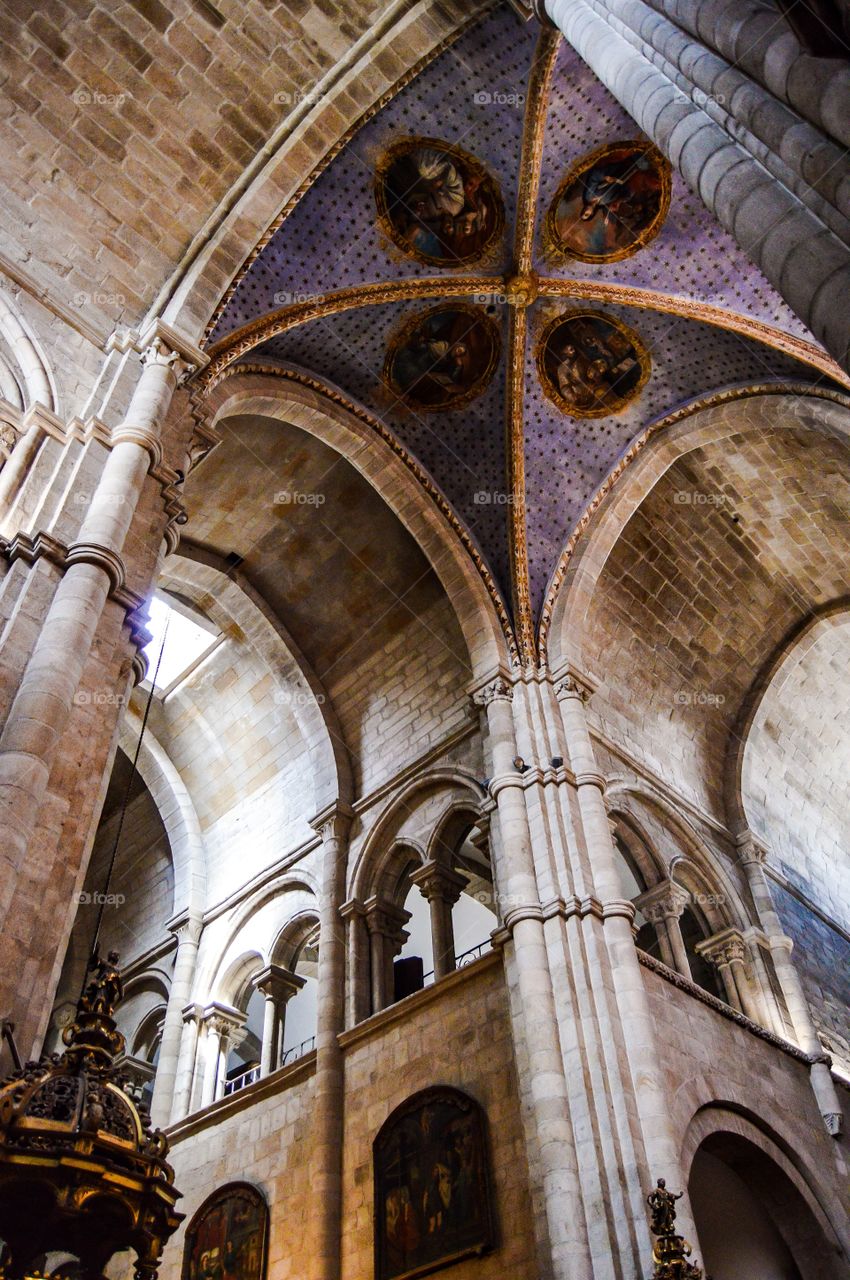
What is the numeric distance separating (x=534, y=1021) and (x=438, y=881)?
8.94 ft

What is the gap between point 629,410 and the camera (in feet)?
41.8

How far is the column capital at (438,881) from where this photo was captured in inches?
453

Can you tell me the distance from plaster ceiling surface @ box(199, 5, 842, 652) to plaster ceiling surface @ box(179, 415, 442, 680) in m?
1.00

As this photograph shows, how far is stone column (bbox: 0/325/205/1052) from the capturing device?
194 inches

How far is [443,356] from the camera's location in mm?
12320

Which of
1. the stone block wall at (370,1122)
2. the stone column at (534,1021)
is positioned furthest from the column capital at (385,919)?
the stone column at (534,1021)

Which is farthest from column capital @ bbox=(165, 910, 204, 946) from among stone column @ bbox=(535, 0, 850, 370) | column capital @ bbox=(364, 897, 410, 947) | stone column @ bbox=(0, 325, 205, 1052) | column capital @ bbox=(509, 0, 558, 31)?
stone column @ bbox=(535, 0, 850, 370)

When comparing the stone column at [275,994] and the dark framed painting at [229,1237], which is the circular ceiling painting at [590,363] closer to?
the stone column at [275,994]

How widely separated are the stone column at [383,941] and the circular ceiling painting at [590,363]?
6208 mm

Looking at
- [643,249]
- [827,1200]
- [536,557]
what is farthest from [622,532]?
[827,1200]

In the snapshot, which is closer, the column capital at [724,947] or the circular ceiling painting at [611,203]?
the circular ceiling painting at [611,203]

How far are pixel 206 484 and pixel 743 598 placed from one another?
724 cm

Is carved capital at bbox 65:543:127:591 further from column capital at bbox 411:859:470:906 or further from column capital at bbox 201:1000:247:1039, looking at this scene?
column capital at bbox 201:1000:247:1039

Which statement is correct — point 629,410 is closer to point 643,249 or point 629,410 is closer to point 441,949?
point 643,249
